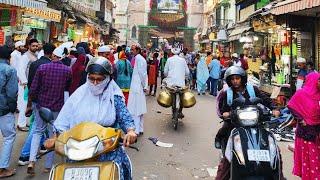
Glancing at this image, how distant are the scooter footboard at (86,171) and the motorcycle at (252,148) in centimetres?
140

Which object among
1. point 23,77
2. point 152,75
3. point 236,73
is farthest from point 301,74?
point 152,75

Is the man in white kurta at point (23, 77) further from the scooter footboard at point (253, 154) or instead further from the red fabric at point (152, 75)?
the red fabric at point (152, 75)

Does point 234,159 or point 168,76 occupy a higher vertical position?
point 168,76

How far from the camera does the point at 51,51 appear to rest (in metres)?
6.85

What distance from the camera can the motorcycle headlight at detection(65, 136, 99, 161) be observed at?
3.08 meters

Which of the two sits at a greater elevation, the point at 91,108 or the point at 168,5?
the point at 168,5

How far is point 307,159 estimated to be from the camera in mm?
5199

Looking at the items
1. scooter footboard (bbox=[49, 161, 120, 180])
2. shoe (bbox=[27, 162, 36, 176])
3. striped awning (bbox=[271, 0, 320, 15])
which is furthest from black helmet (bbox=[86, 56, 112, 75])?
striped awning (bbox=[271, 0, 320, 15])

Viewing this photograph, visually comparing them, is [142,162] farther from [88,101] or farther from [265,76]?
[265,76]

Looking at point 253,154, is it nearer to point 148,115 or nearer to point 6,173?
point 6,173

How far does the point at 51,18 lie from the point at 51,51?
1001 cm

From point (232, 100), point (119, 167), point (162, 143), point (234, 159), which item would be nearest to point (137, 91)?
point (162, 143)

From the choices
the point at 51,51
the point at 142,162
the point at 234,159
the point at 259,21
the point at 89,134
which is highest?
the point at 259,21

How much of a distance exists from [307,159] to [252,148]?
147 centimetres
